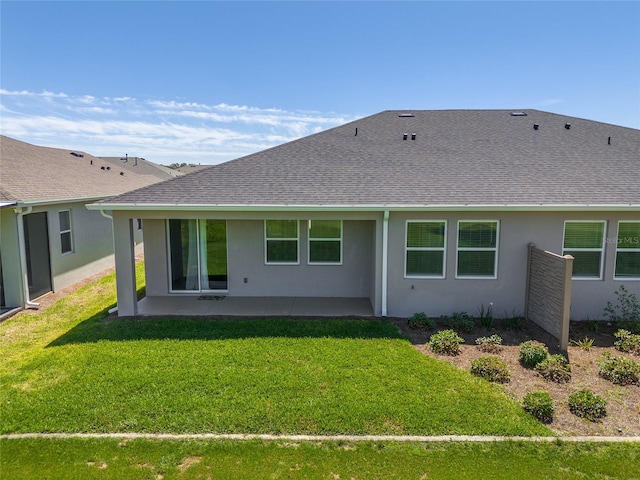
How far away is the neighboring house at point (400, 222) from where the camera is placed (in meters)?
9.28

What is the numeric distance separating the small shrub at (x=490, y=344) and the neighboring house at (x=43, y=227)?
454 inches

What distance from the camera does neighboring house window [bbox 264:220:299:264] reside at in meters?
11.0

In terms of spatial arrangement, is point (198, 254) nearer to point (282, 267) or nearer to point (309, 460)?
point (282, 267)

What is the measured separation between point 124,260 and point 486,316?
→ 895 cm

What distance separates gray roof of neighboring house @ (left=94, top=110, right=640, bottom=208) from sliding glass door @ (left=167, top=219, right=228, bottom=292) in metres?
1.57

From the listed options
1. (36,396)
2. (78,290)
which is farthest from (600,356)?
(78,290)

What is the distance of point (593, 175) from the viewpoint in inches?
402

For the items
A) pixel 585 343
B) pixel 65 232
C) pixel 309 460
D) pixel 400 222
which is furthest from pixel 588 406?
pixel 65 232

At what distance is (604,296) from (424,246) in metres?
4.55

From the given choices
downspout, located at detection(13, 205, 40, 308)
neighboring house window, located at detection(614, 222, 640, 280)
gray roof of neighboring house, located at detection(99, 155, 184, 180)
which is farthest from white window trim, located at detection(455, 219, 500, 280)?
gray roof of neighboring house, located at detection(99, 155, 184, 180)

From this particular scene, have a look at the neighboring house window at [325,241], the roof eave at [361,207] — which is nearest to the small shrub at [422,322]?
the roof eave at [361,207]

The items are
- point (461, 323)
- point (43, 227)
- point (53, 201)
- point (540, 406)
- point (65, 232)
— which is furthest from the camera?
point (65, 232)

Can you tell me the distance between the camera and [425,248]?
31.3 feet

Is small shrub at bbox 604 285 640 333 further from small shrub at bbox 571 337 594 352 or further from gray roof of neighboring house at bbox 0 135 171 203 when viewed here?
gray roof of neighboring house at bbox 0 135 171 203
